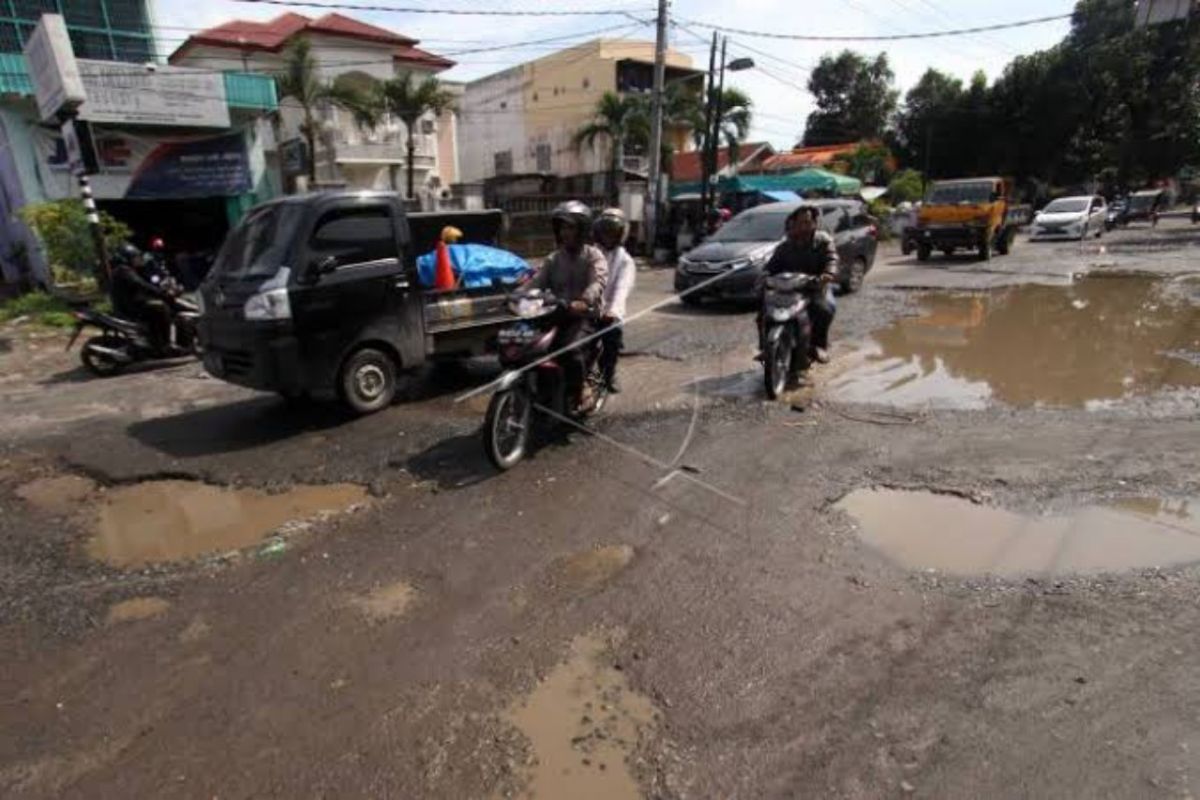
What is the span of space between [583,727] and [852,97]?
196 feet

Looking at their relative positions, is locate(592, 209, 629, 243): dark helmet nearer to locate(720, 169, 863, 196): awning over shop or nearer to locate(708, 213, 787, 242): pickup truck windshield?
locate(708, 213, 787, 242): pickup truck windshield

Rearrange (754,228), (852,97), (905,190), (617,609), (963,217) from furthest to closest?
(852,97)
(905,190)
(963,217)
(754,228)
(617,609)

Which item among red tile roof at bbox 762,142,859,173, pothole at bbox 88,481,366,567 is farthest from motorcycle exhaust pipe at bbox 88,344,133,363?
red tile roof at bbox 762,142,859,173

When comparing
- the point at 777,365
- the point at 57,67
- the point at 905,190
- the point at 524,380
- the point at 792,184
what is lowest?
the point at 777,365

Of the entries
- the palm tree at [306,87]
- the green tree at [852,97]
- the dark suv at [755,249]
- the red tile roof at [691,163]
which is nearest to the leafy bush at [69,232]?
the palm tree at [306,87]

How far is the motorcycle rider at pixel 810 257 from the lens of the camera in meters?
6.99

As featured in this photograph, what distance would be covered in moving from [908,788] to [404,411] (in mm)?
5307

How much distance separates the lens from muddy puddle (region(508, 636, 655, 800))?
2.37 meters

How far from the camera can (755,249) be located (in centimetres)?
1177

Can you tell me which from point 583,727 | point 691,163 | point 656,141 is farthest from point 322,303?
point 691,163

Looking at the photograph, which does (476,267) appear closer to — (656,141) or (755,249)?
(755,249)

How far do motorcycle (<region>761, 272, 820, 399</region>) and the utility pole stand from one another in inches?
618

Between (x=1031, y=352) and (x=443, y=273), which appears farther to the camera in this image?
(x=1031, y=352)

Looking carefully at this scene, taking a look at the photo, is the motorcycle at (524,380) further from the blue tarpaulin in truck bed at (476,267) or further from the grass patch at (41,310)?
the grass patch at (41,310)
